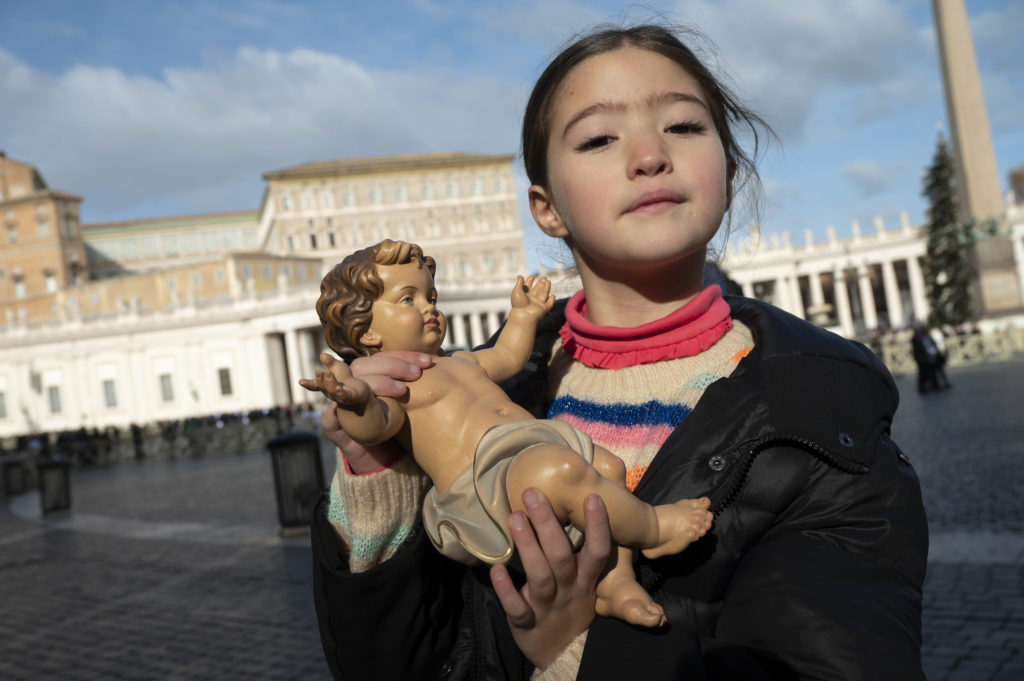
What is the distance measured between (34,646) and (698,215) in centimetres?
736

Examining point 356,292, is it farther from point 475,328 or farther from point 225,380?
point 475,328

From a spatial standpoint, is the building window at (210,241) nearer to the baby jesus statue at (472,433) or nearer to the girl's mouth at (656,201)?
the baby jesus statue at (472,433)

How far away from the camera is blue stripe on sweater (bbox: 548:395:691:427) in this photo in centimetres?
171

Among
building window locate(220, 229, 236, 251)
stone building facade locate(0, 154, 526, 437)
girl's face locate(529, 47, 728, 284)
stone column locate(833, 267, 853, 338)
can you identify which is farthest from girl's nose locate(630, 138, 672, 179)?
building window locate(220, 229, 236, 251)

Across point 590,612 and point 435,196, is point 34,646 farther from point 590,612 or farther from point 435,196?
point 435,196

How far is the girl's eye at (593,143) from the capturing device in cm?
171

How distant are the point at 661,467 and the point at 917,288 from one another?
3115 inches

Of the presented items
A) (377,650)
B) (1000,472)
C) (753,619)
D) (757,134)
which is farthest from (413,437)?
(1000,472)

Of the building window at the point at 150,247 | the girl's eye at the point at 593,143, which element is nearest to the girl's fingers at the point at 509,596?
the girl's eye at the point at 593,143

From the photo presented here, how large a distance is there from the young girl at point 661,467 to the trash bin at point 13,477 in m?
23.6

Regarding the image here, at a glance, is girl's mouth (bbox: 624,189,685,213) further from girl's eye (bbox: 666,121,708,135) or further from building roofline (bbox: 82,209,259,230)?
building roofline (bbox: 82,209,259,230)

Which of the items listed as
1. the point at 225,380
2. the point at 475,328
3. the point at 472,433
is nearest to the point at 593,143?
the point at 472,433

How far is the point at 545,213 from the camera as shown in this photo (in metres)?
2.01

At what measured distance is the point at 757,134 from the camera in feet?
7.22
